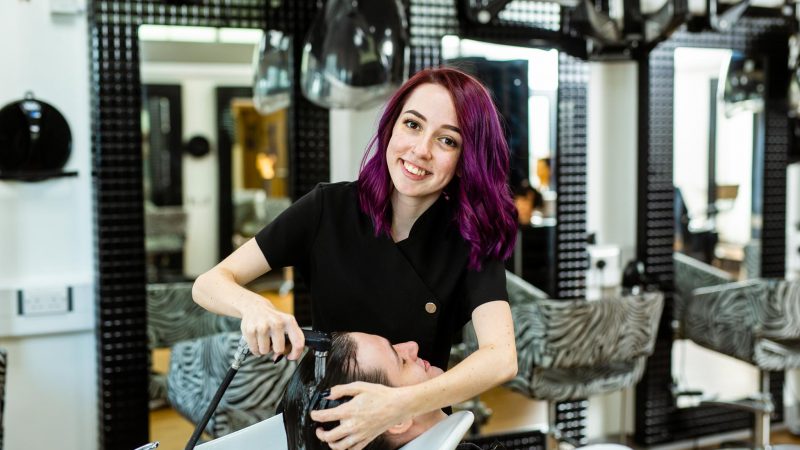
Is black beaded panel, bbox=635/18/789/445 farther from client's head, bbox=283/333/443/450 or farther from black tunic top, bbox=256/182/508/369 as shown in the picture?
client's head, bbox=283/333/443/450

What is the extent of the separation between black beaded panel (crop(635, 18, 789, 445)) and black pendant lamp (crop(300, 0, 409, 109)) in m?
1.65

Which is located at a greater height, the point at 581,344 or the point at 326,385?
the point at 326,385

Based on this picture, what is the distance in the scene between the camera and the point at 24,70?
102 inches

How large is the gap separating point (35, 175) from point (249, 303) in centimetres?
159

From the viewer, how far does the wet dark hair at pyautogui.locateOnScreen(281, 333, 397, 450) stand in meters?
1.21

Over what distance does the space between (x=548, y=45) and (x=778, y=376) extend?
201cm

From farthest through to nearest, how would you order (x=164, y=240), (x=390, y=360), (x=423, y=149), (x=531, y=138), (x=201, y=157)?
(x=531, y=138) → (x=201, y=157) → (x=164, y=240) → (x=423, y=149) → (x=390, y=360)

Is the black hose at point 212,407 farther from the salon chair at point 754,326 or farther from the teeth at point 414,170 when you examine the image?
the salon chair at point 754,326

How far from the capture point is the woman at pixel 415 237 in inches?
54.6

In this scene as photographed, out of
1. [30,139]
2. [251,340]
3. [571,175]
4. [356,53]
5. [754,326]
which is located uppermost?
[356,53]

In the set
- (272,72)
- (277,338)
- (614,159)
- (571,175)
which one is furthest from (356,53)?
(614,159)

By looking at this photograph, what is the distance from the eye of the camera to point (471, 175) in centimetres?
142

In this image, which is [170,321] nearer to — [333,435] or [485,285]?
[485,285]

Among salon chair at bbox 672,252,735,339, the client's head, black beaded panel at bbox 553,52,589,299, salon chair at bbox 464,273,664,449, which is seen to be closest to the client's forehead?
the client's head
